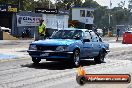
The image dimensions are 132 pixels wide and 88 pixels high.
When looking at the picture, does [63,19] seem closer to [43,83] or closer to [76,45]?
[76,45]

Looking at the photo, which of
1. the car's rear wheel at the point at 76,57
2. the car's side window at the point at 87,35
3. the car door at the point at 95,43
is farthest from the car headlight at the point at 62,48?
the car door at the point at 95,43

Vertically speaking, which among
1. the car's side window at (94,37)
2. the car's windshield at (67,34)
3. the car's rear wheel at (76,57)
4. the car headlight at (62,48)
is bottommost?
the car's rear wheel at (76,57)

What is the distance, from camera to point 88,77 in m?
4.07

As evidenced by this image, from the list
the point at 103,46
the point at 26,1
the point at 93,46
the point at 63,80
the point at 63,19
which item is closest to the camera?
the point at 63,80

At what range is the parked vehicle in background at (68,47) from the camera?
46.3ft

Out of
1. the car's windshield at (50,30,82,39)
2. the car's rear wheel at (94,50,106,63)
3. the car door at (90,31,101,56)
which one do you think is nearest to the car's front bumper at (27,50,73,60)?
the car's windshield at (50,30,82,39)

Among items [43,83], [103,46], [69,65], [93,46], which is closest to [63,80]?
[43,83]

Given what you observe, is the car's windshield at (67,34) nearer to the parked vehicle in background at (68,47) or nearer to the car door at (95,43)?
the parked vehicle in background at (68,47)

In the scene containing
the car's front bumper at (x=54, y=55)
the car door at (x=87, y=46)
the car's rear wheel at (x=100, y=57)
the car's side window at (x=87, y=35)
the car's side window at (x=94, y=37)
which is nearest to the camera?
the car's front bumper at (x=54, y=55)

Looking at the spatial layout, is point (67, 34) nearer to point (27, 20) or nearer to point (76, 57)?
point (76, 57)

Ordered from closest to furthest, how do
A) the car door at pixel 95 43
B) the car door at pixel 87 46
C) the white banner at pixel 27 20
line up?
the car door at pixel 87 46
the car door at pixel 95 43
the white banner at pixel 27 20

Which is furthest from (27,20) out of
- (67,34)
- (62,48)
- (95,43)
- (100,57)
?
(62,48)

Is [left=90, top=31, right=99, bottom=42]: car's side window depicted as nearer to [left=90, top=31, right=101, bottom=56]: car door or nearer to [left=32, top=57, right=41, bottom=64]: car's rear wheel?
[left=90, top=31, right=101, bottom=56]: car door

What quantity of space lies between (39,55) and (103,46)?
4.08m
